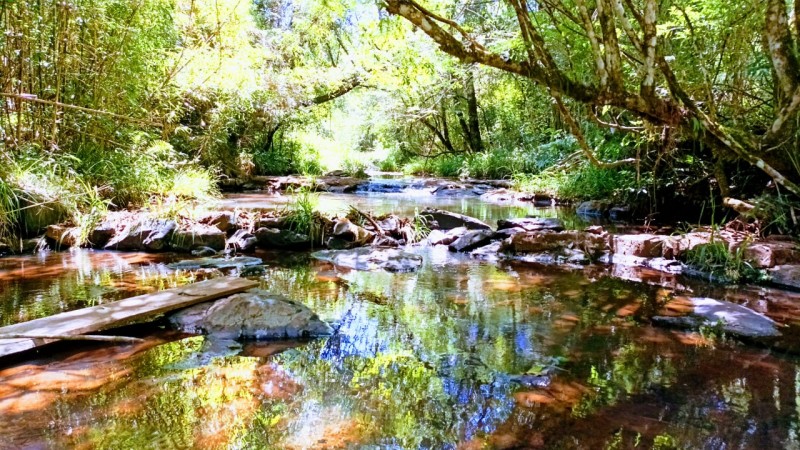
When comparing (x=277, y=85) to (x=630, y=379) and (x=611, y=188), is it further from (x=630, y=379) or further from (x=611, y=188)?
(x=630, y=379)

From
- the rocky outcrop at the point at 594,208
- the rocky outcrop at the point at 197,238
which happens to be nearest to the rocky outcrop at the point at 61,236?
the rocky outcrop at the point at 197,238

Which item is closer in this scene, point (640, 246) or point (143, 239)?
point (640, 246)

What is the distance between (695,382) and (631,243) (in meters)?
3.63

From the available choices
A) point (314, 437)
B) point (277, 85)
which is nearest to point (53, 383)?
point (314, 437)

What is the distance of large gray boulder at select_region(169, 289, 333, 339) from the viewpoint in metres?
3.38

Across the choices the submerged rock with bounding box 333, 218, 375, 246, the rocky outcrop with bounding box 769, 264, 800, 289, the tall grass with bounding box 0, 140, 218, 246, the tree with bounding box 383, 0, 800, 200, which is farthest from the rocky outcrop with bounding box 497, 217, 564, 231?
the tall grass with bounding box 0, 140, 218, 246

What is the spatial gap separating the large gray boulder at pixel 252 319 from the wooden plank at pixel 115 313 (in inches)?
5.3

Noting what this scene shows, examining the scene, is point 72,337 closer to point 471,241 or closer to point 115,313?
point 115,313

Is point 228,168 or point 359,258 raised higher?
point 228,168

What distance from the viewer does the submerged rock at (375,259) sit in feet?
18.6

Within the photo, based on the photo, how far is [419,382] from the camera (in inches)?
107

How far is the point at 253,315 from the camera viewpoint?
11.4ft

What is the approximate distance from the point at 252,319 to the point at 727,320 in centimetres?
326

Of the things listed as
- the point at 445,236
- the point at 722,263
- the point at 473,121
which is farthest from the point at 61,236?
the point at 473,121
